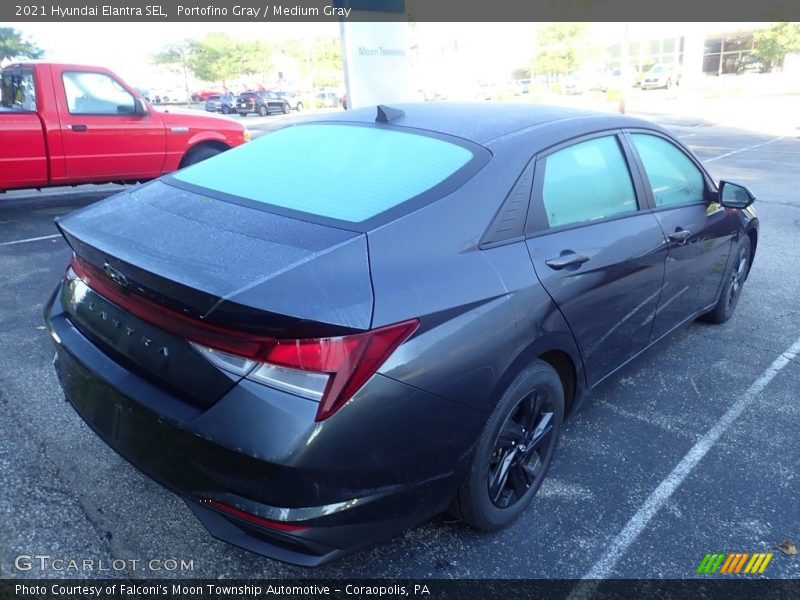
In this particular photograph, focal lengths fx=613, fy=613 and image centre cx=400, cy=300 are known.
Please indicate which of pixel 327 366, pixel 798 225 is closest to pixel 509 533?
pixel 327 366

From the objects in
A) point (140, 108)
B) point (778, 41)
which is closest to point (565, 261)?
point (140, 108)

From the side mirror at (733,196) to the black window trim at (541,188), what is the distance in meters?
0.90

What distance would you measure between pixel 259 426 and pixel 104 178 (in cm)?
726

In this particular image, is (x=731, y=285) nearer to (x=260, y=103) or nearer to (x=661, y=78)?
(x=260, y=103)

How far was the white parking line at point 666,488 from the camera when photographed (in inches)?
90.5

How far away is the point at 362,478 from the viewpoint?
1.84 meters

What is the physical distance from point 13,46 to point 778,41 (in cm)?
5402

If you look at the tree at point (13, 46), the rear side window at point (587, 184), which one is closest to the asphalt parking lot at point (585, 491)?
the rear side window at point (587, 184)

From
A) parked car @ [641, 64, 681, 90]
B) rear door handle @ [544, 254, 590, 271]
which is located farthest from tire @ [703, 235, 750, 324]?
parked car @ [641, 64, 681, 90]

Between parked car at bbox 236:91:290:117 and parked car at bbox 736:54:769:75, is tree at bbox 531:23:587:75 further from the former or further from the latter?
parked car at bbox 236:91:290:117

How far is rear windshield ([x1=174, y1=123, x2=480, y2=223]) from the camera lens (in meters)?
2.31

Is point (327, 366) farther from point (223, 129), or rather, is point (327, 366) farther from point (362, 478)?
point (223, 129)

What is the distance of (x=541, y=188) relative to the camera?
8.45 feet

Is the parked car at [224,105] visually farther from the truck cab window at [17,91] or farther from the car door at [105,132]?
the car door at [105,132]
